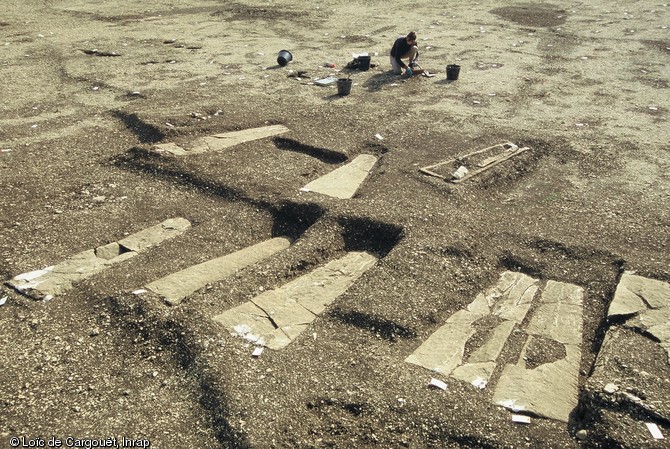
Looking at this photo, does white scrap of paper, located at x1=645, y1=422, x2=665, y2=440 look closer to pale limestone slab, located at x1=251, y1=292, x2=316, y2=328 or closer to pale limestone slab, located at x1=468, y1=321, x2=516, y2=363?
pale limestone slab, located at x1=468, y1=321, x2=516, y2=363

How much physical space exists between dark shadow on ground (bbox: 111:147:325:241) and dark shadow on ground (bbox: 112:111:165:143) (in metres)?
0.50

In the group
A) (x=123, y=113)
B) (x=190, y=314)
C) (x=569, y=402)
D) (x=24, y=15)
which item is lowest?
(x=569, y=402)

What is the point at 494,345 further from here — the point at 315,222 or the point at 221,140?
the point at 221,140

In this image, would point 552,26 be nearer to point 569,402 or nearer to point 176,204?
point 176,204

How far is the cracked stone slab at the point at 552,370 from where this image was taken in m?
3.88

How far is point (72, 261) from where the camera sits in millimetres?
5430

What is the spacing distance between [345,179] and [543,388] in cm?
368

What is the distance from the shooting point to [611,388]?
373 cm

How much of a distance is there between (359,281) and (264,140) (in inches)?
141

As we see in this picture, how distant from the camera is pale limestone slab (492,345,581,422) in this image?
12.6 ft

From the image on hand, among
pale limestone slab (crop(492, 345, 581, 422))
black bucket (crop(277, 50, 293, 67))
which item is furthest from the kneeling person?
pale limestone slab (crop(492, 345, 581, 422))

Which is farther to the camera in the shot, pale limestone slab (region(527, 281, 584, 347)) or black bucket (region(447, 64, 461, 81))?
black bucket (region(447, 64, 461, 81))

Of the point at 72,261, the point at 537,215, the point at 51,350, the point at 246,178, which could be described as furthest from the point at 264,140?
the point at 51,350

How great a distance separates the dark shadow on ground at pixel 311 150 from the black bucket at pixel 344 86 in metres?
2.26
